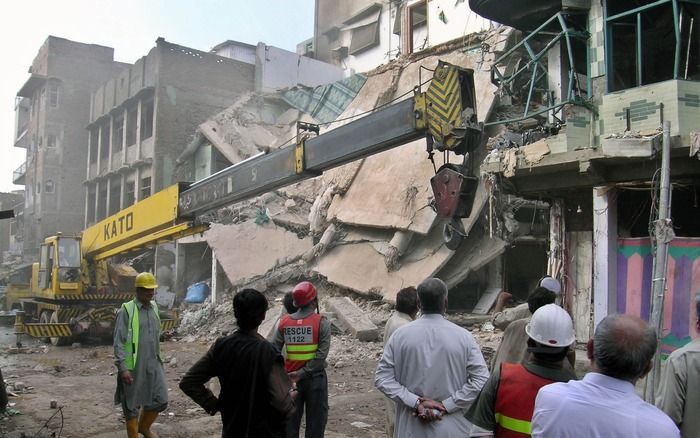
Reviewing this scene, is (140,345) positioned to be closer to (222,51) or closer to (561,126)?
(561,126)

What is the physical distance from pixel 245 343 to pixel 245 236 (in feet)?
48.3

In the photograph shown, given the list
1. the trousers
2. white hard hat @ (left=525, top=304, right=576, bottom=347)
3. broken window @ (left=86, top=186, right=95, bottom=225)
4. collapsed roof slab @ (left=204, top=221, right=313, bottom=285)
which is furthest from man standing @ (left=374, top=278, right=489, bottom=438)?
broken window @ (left=86, top=186, right=95, bottom=225)

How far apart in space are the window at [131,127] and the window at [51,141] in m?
8.45

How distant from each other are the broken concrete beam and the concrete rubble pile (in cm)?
66

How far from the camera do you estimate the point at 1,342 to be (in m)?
15.8

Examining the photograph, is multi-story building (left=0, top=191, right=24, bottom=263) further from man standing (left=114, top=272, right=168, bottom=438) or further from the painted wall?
the painted wall

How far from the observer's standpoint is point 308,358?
4.48 meters

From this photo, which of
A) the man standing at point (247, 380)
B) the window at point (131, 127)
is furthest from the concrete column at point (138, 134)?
the man standing at point (247, 380)

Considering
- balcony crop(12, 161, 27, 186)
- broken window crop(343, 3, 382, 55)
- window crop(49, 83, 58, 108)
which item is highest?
broken window crop(343, 3, 382, 55)

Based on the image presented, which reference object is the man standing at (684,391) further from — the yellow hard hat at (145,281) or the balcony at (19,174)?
→ the balcony at (19,174)

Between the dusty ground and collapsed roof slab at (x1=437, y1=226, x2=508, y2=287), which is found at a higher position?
collapsed roof slab at (x1=437, y1=226, x2=508, y2=287)

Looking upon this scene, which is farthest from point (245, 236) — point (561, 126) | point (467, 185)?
point (467, 185)

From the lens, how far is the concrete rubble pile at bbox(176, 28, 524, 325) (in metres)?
13.8

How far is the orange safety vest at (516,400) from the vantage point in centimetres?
239
